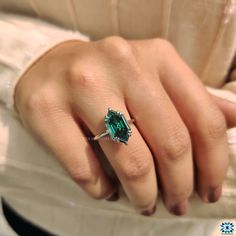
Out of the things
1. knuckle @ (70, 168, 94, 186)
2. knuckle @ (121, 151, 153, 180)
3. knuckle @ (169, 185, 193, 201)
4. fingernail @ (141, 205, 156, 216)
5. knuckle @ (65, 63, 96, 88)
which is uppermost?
knuckle @ (65, 63, 96, 88)

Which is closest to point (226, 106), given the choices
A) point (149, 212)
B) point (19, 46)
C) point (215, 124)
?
point (215, 124)

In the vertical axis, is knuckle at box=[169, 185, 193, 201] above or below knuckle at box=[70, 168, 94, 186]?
below

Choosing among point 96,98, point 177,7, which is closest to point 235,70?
point 177,7

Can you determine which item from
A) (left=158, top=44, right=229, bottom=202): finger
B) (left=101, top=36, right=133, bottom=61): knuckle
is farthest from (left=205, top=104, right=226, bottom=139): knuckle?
(left=101, top=36, right=133, bottom=61): knuckle

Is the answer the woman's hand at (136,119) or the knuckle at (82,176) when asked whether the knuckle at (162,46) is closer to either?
the woman's hand at (136,119)

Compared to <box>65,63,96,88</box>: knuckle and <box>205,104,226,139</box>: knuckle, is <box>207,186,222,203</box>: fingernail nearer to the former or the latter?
<box>205,104,226,139</box>: knuckle

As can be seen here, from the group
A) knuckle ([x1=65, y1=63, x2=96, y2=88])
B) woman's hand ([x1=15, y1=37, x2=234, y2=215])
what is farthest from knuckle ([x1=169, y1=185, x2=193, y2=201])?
knuckle ([x1=65, y1=63, x2=96, y2=88])
